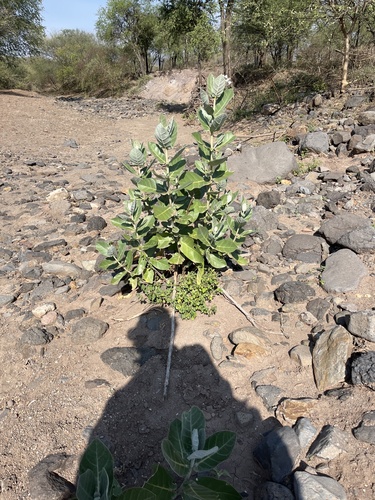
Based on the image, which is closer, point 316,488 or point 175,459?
point 175,459

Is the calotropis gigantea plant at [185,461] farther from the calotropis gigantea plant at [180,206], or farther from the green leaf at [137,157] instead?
the green leaf at [137,157]

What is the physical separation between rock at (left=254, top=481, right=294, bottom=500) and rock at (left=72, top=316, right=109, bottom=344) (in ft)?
4.83

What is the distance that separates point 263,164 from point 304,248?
2.54 meters

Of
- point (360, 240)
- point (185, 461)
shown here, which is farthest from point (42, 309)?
point (360, 240)

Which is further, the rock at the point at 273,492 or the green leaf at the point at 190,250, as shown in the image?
the green leaf at the point at 190,250

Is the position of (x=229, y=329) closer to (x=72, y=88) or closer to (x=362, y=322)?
(x=362, y=322)

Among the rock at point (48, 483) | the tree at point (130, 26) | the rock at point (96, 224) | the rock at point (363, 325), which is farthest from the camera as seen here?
the tree at point (130, 26)

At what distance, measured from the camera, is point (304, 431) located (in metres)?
1.93

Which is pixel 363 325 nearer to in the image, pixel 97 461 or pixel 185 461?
pixel 185 461

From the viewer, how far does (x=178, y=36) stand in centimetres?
1394

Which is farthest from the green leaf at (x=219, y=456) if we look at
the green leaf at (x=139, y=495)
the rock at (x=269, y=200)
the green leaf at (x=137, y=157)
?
the rock at (x=269, y=200)

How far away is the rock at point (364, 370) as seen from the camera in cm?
205

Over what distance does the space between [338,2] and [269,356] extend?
935 cm

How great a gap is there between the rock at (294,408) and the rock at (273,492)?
398 millimetres
